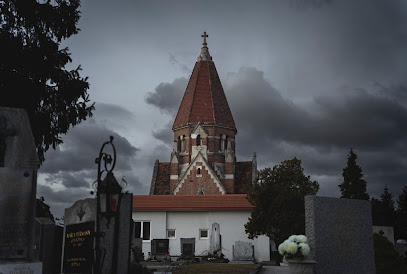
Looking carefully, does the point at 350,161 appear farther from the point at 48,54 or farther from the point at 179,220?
the point at 48,54

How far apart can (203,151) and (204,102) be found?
619 centimetres

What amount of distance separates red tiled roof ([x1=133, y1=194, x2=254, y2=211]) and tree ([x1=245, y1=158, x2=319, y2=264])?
5.87 meters

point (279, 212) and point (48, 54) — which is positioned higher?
point (48, 54)

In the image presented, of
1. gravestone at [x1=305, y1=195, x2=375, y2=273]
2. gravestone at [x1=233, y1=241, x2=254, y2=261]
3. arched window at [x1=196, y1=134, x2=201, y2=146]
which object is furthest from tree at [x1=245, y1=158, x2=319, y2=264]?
arched window at [x1=196, y1=134, x2=201, y2=146]

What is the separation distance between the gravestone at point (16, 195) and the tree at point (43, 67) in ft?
30.8

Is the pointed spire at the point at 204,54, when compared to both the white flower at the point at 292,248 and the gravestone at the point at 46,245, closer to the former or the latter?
the gravestone at the point at 46,245

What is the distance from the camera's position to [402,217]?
43312 millimetres

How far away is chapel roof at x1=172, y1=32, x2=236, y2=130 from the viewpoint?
54.0 metres

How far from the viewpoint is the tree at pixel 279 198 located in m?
29.0

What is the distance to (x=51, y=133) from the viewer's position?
19.8 m

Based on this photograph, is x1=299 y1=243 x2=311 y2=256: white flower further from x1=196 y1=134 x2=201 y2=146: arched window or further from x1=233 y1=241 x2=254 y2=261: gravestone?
x1=196 y1=134 x2=201 y2=146: arched window

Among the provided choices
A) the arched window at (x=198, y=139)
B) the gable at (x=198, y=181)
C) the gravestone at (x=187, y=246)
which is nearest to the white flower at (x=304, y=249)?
the gravestone at (x=187, y=246)

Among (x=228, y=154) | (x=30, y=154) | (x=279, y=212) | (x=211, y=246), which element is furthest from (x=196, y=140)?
(x=30, y=154)

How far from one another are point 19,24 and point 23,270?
13384 mm
